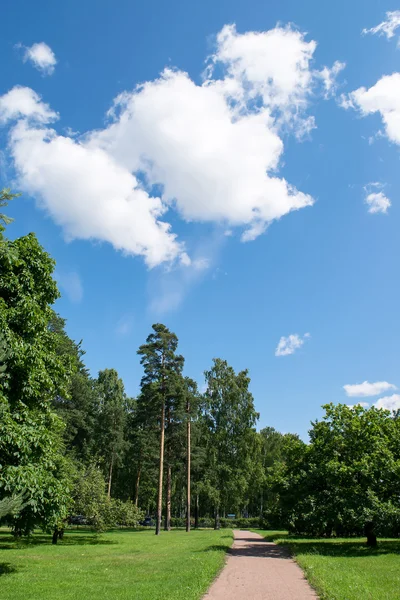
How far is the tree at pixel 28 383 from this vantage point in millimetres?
12219

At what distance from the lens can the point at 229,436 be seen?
46.1 metres

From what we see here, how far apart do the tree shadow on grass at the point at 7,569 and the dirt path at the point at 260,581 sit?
685cm

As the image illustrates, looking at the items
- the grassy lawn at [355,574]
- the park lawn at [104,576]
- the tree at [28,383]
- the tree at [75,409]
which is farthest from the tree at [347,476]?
the tree at [75,409]

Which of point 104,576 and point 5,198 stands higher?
point 5,198

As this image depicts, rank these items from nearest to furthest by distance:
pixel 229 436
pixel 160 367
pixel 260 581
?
pixel 260 581, pixel 160 367, pixel 229 436

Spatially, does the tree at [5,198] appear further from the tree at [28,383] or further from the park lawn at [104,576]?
the park lawn at [104,576]

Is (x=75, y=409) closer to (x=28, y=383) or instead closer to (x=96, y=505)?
(x=96, y=505)

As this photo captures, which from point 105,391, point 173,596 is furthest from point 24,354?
point 105,391

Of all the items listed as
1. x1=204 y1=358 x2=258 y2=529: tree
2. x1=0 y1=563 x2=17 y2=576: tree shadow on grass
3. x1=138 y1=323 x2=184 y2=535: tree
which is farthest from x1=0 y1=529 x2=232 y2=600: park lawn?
x1=204 y1=358 x2=258 y2=529: tree

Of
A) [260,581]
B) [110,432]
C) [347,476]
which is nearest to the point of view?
[260,581]

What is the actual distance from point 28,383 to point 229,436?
36.3 meters

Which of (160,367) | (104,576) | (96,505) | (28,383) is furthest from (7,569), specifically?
(160,367)

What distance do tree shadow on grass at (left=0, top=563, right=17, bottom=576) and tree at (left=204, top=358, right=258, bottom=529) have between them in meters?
30.3

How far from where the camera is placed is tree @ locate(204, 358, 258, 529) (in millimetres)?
43656
